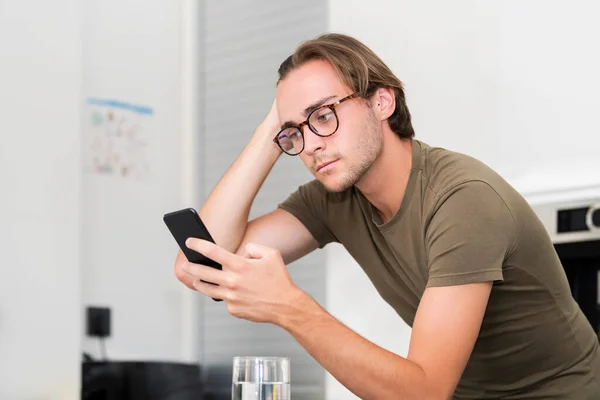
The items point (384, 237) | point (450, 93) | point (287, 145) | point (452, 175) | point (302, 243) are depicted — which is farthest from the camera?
point (450, 93)

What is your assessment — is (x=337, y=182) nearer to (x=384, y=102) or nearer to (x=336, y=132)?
(x=336, y=132)

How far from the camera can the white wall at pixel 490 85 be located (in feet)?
6.09

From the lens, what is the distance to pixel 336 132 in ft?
4.97

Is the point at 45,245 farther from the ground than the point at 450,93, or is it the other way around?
the point at 450,93

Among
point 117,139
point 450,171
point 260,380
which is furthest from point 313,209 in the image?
point 117,139

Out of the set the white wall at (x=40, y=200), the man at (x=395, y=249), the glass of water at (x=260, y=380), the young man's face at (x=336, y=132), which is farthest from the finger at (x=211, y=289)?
the white wall at (x=40, y=200)

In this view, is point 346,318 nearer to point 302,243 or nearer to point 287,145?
point 302,243

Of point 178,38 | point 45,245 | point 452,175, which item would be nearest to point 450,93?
point 452,175

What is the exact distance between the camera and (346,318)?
7.64 feet

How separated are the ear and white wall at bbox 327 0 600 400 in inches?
18.5

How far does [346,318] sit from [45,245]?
989 mm

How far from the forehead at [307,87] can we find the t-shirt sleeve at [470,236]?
1.07ft

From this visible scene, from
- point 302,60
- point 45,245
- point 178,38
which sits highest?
point 178,38

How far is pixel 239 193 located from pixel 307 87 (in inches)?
12.8
